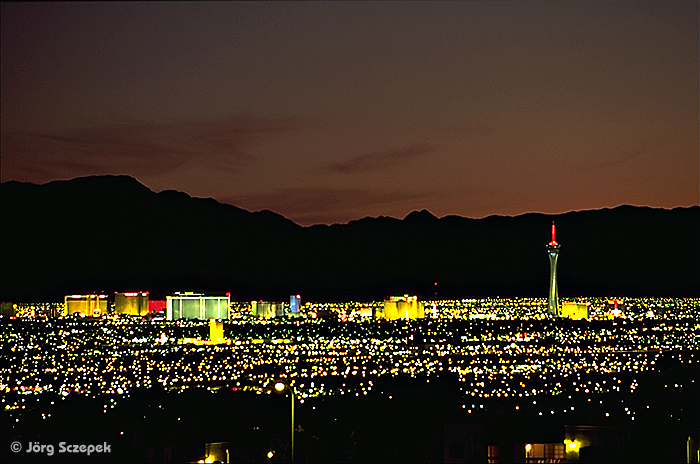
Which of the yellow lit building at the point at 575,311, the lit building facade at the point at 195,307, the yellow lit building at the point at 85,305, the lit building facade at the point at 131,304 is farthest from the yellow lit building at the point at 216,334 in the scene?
the yellow lit building at the point at 575,311

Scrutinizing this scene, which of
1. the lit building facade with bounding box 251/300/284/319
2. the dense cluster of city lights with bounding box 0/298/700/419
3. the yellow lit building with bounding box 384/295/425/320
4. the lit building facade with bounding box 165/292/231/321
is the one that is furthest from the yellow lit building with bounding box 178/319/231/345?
the yellow lit building with bounding box 384/295/425/320

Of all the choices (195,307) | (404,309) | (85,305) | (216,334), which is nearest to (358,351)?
(216,334)

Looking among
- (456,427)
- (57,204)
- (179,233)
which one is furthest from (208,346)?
(456,427)

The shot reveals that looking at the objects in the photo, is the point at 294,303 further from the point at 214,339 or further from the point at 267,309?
the point at 214,339

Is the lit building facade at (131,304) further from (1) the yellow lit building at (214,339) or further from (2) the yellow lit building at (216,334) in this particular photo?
(2) the yellow lit building at (216,334)

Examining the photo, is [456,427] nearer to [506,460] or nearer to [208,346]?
[506,460]
